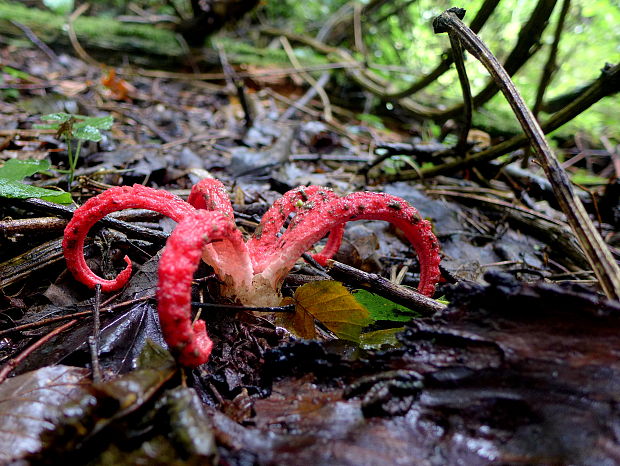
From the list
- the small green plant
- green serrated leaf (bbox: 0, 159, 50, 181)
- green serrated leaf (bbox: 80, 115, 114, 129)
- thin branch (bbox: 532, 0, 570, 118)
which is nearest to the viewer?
green serrated leaf (bbox: 0, 159, 50, 181)

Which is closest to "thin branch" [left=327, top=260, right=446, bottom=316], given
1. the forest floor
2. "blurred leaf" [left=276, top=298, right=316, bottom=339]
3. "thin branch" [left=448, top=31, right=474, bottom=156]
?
the forest floor

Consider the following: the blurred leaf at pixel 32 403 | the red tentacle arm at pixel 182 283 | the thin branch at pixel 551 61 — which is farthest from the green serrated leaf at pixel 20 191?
the thin branch at pixel 551 61

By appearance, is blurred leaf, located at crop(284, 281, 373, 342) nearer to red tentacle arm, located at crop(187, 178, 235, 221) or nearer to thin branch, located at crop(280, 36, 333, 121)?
red tentacle arm, located at crop(187, 178, 235, 221)

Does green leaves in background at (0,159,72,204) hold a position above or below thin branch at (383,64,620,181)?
below

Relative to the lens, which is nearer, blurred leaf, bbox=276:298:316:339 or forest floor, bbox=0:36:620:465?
forest floor, bbox=0:36:620:465

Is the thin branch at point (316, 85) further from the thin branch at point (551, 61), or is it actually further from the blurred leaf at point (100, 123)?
the blurred leaf at point (100, 123)

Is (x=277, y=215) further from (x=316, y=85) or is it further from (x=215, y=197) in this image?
(x=316, y=85)

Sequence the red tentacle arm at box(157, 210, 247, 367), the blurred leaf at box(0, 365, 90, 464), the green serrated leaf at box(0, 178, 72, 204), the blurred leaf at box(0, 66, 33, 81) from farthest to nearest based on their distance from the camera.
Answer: the blurred leaf at box(0, 66, 33, 81) < the green serrated leaf at box(0, 178, 72, 204) < the red tentacle arm at box(157, 210, 247, 367) < the blurred leaf at box(0, 365, 90, 464)
